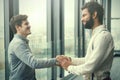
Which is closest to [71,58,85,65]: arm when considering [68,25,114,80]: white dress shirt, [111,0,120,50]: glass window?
[68,25,114,80]: white dress shirt

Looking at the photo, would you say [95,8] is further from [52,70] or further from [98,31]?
[52,70]

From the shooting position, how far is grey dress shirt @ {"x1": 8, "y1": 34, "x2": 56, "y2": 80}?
9.12 feet

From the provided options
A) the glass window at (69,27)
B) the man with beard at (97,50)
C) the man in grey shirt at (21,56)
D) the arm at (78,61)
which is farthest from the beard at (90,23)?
the glass window at (69,27)

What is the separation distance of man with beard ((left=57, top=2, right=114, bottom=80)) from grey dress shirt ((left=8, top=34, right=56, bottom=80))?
37cm

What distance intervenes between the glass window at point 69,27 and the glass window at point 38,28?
115 centimetres

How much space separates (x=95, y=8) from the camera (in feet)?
8.99

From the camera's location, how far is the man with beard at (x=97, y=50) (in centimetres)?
255

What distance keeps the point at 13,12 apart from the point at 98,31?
1351 millimetres

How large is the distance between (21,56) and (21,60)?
6cm

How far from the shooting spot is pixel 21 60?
281 cm

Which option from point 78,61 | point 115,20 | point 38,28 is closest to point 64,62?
point 78,61

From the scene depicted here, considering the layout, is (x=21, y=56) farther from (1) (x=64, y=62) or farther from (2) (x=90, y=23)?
(2) (x=90, y=23)

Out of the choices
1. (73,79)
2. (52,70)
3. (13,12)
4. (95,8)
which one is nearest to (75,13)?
(73,79)

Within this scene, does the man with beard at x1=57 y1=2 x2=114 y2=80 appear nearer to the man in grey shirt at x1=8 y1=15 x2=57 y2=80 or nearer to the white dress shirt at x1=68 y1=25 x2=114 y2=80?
the white dress shirt at x1=68 y1=25 x2=114 y2=80
